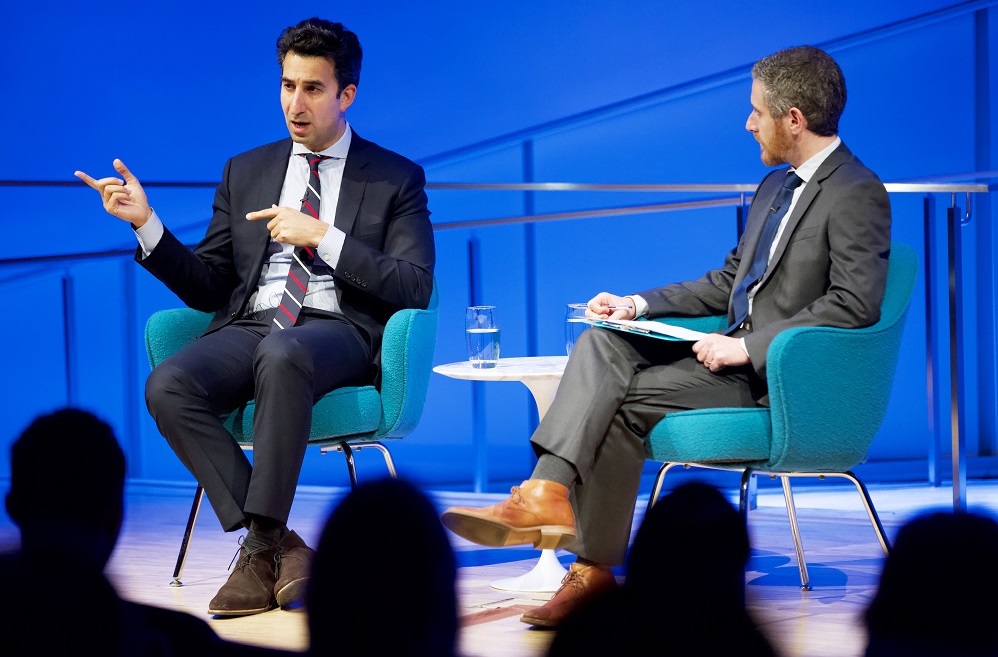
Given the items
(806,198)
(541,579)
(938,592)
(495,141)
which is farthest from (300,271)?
(495,141)

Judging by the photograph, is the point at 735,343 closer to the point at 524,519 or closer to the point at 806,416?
the point at 806,416

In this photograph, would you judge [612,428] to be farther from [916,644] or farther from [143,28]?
[143,28]

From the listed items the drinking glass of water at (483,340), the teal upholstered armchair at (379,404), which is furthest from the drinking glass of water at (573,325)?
the teal upholstered armchair at (379,404)

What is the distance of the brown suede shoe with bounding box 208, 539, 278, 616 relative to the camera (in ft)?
7.25

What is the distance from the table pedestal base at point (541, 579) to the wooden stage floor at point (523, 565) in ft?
0.08

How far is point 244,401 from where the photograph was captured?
254 cm

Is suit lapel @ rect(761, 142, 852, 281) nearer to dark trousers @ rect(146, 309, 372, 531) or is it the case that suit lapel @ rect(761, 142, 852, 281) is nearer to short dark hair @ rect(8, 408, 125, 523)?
dark trousers @ rect(146, 309, 372, 531)

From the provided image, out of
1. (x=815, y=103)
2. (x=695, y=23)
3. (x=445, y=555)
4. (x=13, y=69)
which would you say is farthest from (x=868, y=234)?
(x=13, y=69)

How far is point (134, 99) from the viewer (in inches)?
200

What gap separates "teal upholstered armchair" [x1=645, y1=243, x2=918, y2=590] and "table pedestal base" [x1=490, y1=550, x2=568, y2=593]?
39 cm

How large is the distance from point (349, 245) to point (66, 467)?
1613 mm

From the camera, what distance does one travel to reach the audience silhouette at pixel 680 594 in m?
0.81

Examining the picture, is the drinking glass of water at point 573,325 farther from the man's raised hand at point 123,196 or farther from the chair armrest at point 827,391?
the man's raised hand at point 123,196

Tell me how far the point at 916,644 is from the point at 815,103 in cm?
176
